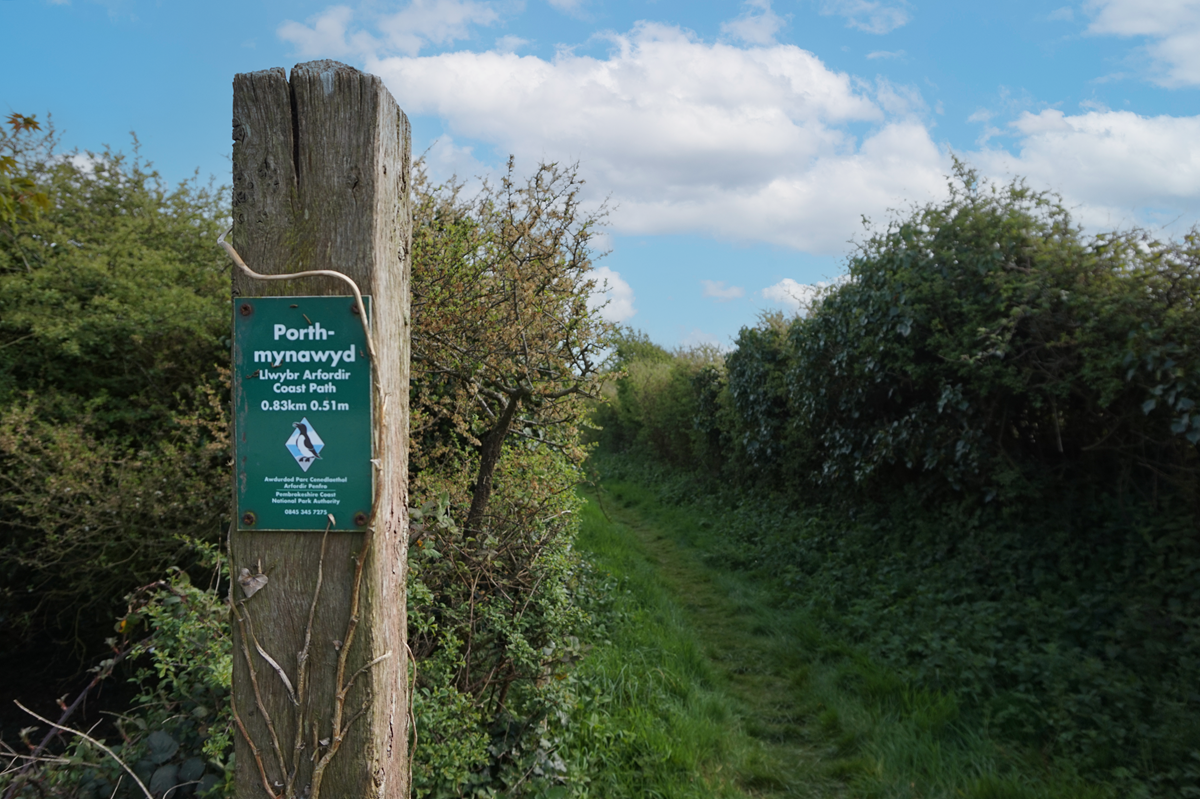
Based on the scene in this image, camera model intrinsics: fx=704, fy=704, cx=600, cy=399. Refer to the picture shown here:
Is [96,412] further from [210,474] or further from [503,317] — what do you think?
[503,317]

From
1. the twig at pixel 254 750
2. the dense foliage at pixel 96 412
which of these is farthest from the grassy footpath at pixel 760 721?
the dense foliage at pixel 96 412

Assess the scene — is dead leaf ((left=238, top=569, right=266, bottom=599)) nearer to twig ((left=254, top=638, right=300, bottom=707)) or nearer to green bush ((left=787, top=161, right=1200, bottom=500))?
twig ((left=254, top=638, right=300, bottom=707))

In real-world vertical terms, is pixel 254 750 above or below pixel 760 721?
above

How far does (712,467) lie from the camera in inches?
557

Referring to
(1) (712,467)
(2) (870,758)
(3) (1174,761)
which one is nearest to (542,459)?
(2) (870,758)

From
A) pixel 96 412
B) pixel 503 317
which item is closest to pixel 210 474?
pixel 96 412

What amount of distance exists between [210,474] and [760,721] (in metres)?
4.59

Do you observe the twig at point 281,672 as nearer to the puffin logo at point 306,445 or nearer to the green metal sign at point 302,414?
the green metal sign at point 302,414

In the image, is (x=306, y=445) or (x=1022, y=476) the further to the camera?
(x=1022, y=476)

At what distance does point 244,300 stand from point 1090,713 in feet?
16.4

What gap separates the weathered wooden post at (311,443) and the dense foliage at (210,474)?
102 centimetres

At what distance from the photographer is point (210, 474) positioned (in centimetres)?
558

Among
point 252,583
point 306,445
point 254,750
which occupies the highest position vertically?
point 306,445

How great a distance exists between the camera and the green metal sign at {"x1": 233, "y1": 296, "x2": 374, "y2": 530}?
1.90 meters
